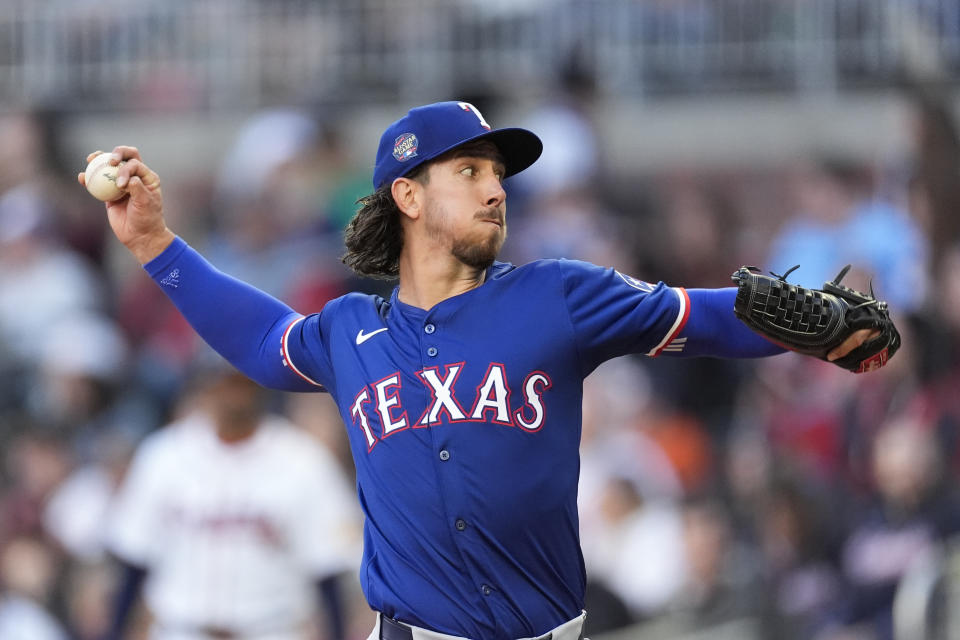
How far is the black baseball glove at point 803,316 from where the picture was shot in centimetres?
360

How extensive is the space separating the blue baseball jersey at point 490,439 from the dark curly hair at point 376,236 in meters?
0.35

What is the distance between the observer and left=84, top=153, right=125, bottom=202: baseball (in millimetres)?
4125

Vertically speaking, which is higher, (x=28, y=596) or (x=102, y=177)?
(x=102, y=177)

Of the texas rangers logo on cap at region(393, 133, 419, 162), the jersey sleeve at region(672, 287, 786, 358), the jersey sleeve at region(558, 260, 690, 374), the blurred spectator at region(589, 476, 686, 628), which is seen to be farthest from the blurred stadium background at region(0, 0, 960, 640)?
the texas rangers logo on cap at region(393, 133, 419, 162)

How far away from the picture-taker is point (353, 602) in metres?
8.06

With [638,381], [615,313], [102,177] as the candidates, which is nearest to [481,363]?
[615,313]

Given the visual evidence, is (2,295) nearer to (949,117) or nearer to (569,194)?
(569,194)

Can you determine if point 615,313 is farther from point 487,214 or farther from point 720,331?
point 487,214

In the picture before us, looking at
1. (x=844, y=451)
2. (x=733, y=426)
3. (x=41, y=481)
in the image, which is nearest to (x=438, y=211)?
(x=844, y=451)

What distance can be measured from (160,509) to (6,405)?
446cm

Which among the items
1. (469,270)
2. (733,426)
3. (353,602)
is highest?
(469,270)

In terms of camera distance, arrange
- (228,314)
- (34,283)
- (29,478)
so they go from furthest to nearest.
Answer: (34,283) → (29,478) → (228,314)

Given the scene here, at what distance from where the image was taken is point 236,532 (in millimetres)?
6512

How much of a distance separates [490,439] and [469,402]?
0.36ft
